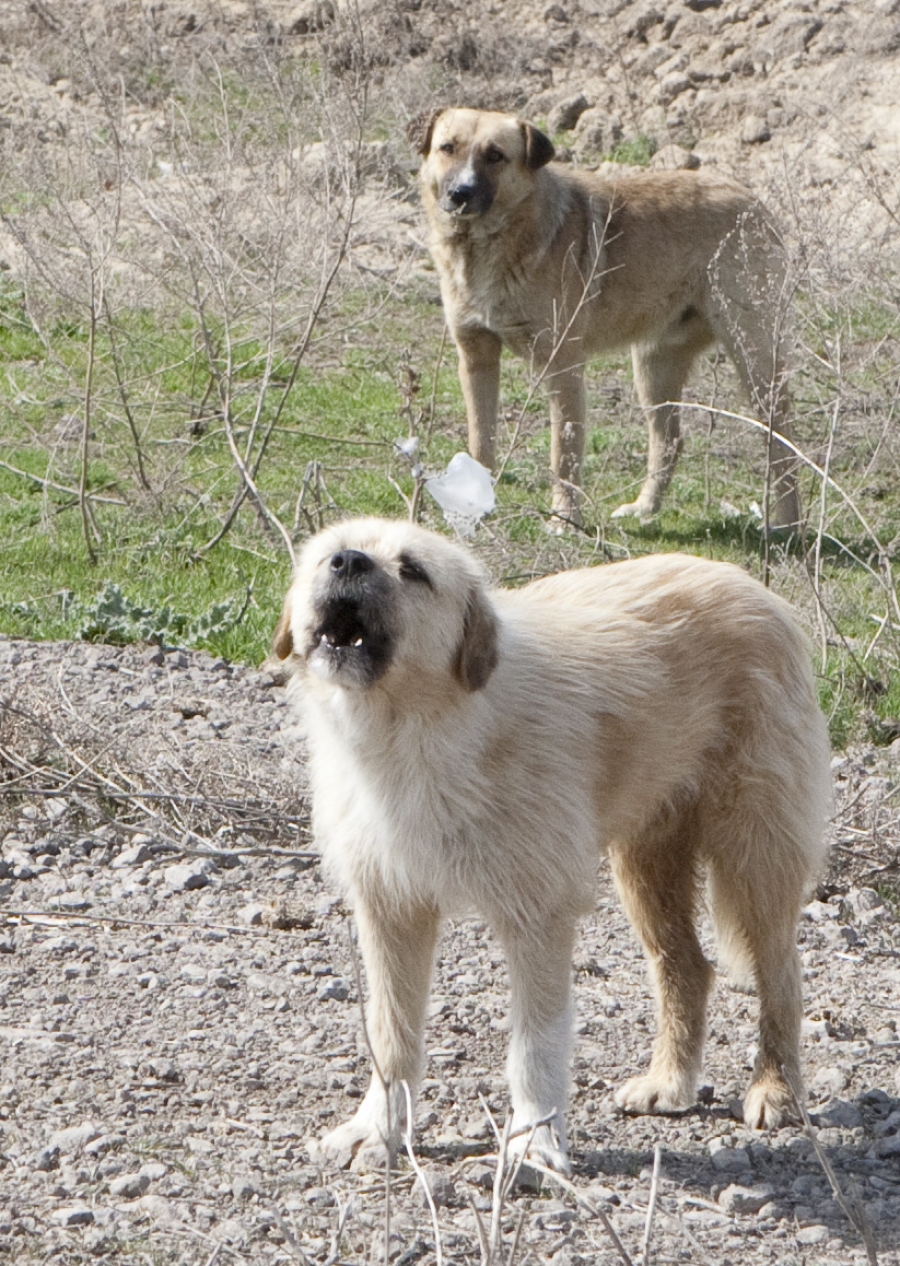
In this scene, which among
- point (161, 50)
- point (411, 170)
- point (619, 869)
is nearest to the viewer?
point (619, 869)

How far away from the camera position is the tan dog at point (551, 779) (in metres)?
3.62

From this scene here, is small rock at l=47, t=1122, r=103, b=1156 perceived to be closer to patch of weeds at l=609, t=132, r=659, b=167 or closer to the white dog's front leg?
the white dog's front leg

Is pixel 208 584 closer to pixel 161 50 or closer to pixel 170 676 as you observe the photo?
pixel 170 676

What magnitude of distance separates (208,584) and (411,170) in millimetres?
7920

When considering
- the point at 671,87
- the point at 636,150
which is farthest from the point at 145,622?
the point at 671,87

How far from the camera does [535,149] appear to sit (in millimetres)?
9977

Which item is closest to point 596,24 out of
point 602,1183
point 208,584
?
point 208,584

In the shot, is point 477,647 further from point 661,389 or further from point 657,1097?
point 661,389

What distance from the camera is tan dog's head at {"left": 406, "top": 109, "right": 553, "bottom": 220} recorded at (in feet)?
32.3

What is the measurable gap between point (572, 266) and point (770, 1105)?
22.6ft

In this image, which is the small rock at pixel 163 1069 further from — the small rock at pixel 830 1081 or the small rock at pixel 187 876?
the small rock at pixel 830 1081

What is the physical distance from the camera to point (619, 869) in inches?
174

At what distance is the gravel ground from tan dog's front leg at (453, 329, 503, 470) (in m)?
3.72

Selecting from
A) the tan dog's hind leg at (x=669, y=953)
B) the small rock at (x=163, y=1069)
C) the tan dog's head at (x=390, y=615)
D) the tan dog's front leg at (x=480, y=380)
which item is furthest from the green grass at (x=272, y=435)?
the small rock at (x=163, y=1069)
